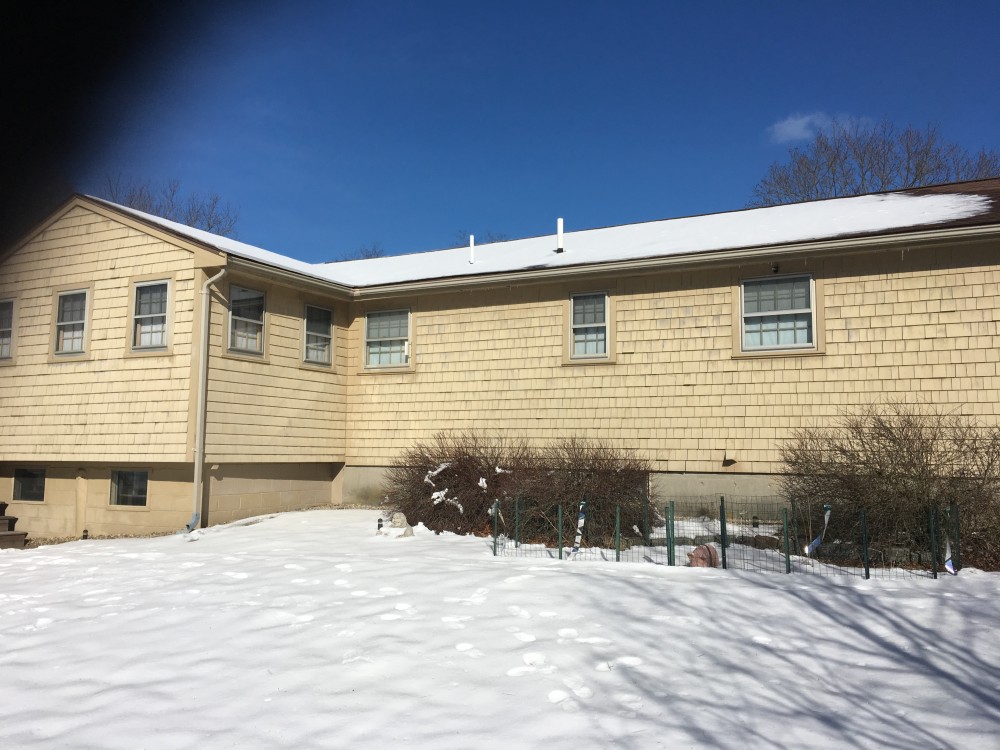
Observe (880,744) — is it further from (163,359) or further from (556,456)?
(163,359)

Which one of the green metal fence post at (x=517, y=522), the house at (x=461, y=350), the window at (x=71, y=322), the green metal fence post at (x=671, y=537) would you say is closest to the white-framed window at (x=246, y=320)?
the house at (x=461, y=350)

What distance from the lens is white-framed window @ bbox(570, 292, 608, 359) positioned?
13.1 metres

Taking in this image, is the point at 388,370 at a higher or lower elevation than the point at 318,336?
lower

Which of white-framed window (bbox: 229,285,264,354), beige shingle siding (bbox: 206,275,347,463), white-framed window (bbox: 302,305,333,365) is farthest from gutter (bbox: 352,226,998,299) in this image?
white-framed window (bbox: 229,285,264,354)

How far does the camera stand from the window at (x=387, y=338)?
15.0 m

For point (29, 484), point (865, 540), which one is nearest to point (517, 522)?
point (865, 540)

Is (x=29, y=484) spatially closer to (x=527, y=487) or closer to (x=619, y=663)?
(x=527, y=487)

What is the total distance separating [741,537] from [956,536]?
255 cm

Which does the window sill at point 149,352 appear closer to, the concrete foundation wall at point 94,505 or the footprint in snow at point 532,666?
the concrete foundation wall at point 94,505

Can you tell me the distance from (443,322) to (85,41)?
1196 cm

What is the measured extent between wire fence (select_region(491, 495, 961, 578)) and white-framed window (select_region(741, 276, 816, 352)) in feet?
7.74

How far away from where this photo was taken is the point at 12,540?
1279 cm

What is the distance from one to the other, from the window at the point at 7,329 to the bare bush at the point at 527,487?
759cm

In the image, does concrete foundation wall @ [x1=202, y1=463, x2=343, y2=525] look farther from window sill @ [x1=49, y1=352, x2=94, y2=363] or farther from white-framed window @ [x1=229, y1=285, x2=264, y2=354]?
window sill @ [x1=49, y1=352, x2=94, y2=363]
